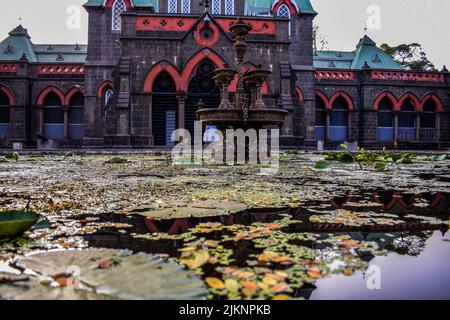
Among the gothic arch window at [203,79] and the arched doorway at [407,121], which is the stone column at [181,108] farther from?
the arched doorway at [407,121]

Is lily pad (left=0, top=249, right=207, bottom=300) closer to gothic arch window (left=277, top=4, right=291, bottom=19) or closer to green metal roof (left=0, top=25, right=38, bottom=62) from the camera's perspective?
gothic arch window (left=277, top=4, right=291, bottom=19)

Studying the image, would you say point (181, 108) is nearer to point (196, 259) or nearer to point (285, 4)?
point (285, 4)

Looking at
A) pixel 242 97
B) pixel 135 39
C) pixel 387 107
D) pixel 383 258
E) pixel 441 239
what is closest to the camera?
pixel 383 258

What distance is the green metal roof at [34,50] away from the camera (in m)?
23.9

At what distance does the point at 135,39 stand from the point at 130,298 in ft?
52.6

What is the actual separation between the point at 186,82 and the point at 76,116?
1021 cm

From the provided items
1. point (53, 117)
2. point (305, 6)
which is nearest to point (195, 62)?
point (305, 6)

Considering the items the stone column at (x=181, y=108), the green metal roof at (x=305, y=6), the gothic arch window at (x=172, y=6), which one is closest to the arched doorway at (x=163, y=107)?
the stone column at (x=181, y=108)

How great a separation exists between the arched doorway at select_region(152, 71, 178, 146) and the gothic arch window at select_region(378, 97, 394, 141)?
1405 cm

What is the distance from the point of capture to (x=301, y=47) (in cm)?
2147

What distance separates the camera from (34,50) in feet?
85.0
